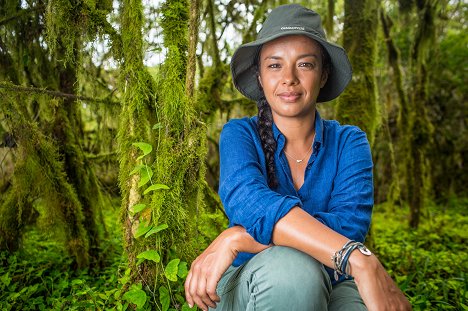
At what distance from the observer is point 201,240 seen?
2.47 meters

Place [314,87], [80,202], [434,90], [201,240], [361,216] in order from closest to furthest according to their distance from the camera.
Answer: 1. [361,216]
2. [314,87]
3. [201,240]
4. [80,202]
5. [434,90]

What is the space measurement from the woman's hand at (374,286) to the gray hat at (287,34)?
3.57 feet

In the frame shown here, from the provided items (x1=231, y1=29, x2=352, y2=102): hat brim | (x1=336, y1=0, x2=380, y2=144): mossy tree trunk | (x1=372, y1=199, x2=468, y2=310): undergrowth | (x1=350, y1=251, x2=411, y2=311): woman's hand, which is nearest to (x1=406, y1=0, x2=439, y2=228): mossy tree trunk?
(x1=372, y1=199, x2=468, y2=310): undergrowth

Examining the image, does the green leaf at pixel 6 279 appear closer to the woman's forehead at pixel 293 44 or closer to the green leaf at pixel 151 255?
the green leaf at pixel 151 255

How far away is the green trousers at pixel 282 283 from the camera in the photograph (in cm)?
159

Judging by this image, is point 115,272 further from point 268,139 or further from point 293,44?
point 293,44

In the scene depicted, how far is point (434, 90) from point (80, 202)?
8.64 m

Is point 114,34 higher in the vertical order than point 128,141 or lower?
higher

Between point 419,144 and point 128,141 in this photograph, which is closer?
point 128,141

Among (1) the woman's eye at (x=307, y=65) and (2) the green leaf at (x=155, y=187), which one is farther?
(1) the woman's eye at (x=307, y=65)

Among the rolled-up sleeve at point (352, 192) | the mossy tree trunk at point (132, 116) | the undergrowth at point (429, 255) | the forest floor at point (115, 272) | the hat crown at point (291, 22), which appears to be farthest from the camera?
the undergrowth at point (429, 255)

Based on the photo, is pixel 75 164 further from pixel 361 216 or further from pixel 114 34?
pixel 361 216

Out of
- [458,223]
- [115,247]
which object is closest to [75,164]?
[115,247]

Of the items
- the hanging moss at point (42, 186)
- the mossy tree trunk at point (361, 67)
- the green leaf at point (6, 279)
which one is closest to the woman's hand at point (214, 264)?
the hanging moss at point (42, 186)
